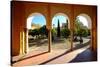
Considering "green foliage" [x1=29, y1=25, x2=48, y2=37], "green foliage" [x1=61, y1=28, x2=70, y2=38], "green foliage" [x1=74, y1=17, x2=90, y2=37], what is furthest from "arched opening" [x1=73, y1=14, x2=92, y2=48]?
"green foliage" [x1=29, y1=25, x2=48, y2=37]

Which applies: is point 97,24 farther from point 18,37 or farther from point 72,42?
point 18,37

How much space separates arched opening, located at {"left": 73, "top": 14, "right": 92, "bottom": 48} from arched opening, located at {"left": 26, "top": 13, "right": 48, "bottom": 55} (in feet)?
1.45

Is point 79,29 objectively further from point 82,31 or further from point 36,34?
point 36,34

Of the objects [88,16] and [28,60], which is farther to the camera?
[88,16]

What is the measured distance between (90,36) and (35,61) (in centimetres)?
88

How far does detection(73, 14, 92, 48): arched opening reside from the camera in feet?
8.57

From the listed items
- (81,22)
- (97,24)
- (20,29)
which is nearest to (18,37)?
(20,29)

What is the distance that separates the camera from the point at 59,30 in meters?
2.55

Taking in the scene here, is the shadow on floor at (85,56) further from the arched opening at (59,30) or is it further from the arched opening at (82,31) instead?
the arched opening at (59,30)

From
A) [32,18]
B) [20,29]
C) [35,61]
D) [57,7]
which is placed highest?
[57,7]

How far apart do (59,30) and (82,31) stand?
1.14ft

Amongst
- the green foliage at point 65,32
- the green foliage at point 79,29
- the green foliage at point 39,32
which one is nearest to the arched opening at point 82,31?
the green foliage at point 79,29

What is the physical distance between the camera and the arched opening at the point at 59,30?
254cm

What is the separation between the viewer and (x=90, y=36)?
2664 millimetres
